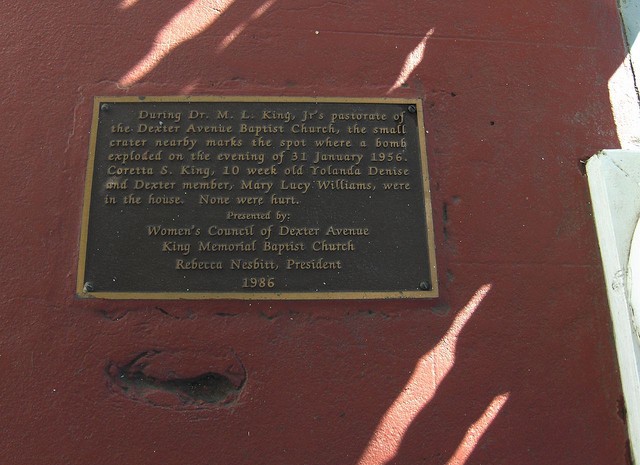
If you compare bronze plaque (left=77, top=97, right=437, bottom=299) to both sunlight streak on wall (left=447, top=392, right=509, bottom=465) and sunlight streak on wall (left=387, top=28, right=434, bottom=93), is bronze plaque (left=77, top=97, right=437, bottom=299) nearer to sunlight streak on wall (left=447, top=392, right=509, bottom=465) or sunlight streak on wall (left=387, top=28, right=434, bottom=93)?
sunlight streak on wall (left=387, top=28, right=434, bottom=93)

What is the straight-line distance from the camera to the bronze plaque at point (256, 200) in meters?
2.68

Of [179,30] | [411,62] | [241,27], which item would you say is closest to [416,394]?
[411,62]

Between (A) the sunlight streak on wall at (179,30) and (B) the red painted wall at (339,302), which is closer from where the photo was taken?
(B) the red painted wall at (339,302)

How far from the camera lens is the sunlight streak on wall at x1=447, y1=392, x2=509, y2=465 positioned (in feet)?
8.32

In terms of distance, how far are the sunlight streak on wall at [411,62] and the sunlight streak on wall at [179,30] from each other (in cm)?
116

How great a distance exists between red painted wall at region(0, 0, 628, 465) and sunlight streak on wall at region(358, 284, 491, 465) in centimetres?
1

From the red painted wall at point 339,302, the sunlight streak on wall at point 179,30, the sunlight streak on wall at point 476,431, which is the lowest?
the sunlight streak on wall at point 476,431

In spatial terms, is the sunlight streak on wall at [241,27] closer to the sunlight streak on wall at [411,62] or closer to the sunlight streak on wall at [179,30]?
the sunlight streak on wall at [179,30]

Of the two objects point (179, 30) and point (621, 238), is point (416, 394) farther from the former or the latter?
point (179, 30)

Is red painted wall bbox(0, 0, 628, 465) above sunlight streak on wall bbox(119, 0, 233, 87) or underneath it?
underneath

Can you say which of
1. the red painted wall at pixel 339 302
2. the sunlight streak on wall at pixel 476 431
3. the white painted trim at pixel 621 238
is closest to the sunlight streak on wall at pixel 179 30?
the red painted wall at pixel 339 302

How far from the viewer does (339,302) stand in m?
2.70

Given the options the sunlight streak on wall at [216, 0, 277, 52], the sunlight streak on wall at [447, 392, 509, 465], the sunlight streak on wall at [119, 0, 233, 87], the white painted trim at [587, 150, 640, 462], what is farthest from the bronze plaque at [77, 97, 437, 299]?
the white painted trim at [587, 150, 640, 462]

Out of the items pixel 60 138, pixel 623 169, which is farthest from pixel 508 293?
pixel 60 138
